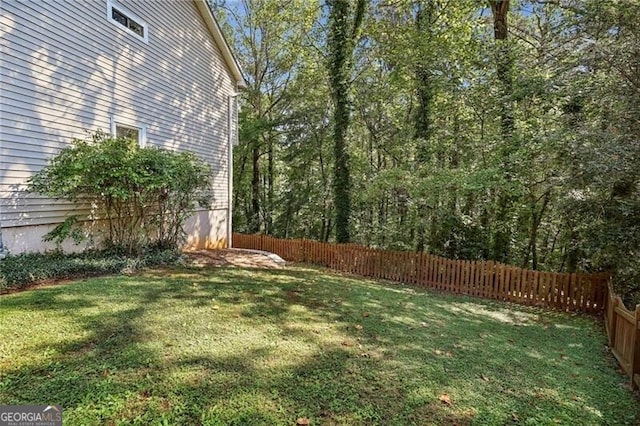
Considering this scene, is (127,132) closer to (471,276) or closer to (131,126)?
(131,126)

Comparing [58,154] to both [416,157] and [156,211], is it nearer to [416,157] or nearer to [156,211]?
[156,211]

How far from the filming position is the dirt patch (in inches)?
325

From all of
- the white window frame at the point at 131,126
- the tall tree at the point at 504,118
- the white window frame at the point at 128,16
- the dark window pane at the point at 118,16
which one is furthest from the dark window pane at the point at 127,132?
the tall tree at the point at 504,118

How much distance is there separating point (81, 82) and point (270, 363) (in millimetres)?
6486

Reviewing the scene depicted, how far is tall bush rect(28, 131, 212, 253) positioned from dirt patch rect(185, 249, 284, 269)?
866 mm

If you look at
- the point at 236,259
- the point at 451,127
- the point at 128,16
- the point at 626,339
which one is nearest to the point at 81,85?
the point at 128,16

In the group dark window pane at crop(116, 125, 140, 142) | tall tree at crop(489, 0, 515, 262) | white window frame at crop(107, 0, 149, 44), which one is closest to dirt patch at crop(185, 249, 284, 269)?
dark window pane at crop(116, 125, 140, 142)

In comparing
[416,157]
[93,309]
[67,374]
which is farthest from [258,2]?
[67,374]

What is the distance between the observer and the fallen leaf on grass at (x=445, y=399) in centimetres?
296

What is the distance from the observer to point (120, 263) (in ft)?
20.4

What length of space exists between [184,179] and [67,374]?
17.4 feet

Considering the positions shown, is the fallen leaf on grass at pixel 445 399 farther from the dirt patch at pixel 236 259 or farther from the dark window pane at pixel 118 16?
the dark window pane at pixel 118 16

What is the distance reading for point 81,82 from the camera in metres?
6.48

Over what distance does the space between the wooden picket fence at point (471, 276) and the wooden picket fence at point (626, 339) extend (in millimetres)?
2364
